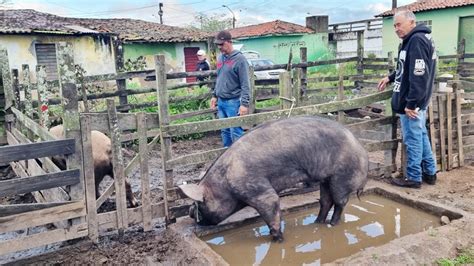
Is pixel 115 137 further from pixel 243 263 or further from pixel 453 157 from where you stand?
pixel 453 157

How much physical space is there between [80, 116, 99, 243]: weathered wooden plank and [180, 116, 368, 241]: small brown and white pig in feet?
2.60

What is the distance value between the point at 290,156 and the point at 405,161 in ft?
7.26

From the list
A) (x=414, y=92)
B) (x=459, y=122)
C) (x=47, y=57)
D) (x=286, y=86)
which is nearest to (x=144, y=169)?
(x=286, y=86)

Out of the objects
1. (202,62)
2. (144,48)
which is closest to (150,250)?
(202,62)

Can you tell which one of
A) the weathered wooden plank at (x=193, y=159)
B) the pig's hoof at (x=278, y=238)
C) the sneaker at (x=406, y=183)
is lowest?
the pig's hoof at (x=278, y=238)

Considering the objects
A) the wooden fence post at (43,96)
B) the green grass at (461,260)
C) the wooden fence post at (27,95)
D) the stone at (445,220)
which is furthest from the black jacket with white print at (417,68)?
the wooden fence post at (27,95)

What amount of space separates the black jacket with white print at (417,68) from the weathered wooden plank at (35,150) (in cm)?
364

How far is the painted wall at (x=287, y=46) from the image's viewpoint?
96.0ft

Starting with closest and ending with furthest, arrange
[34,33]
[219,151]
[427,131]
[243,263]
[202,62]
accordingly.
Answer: [243,263] < [219,151] < [427,131] < [202,62] < [34,33]

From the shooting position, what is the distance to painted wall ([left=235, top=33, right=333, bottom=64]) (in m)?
29.3

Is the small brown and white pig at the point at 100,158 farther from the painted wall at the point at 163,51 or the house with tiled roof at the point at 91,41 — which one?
the painted wall at the point at 163,51

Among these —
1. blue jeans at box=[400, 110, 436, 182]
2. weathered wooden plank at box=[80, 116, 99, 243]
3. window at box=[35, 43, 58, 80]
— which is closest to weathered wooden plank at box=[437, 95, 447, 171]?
blue jeans at box=[400, 110, 436, 182]

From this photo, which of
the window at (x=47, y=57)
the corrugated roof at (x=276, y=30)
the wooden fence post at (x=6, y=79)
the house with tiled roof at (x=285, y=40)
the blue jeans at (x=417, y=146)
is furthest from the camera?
the house with tiled roof at (x=285, y=40)

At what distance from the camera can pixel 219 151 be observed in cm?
448
